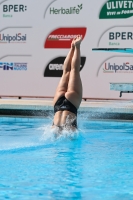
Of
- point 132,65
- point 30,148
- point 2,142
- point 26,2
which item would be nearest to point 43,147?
point 30,148

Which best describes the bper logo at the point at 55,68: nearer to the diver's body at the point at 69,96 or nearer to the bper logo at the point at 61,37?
the bper logo at the point at 61,37

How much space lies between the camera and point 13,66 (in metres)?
13.0

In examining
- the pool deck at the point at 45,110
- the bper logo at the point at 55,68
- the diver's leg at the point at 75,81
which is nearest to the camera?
the diver's leg at the point at 75,81

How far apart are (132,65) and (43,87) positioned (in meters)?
2.28

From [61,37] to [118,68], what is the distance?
1.64 metres

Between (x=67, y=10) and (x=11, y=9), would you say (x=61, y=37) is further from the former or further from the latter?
(x=11, y=9)

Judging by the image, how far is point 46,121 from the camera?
9820mm

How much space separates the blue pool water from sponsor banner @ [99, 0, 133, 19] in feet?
14.6

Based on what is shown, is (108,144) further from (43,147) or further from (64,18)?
(64,18)

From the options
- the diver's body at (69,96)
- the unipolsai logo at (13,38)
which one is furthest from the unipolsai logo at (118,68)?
the diver's body at (69,96)

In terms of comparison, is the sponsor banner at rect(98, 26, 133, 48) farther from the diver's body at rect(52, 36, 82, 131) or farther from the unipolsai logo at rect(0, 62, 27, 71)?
the diver's body at rect(52, 36, 82, 131)

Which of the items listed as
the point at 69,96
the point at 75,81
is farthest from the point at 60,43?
the point at 69,96

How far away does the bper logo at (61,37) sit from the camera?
1262 cm

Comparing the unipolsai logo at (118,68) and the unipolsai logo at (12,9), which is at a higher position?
the unipolsai logo at (12,9)
